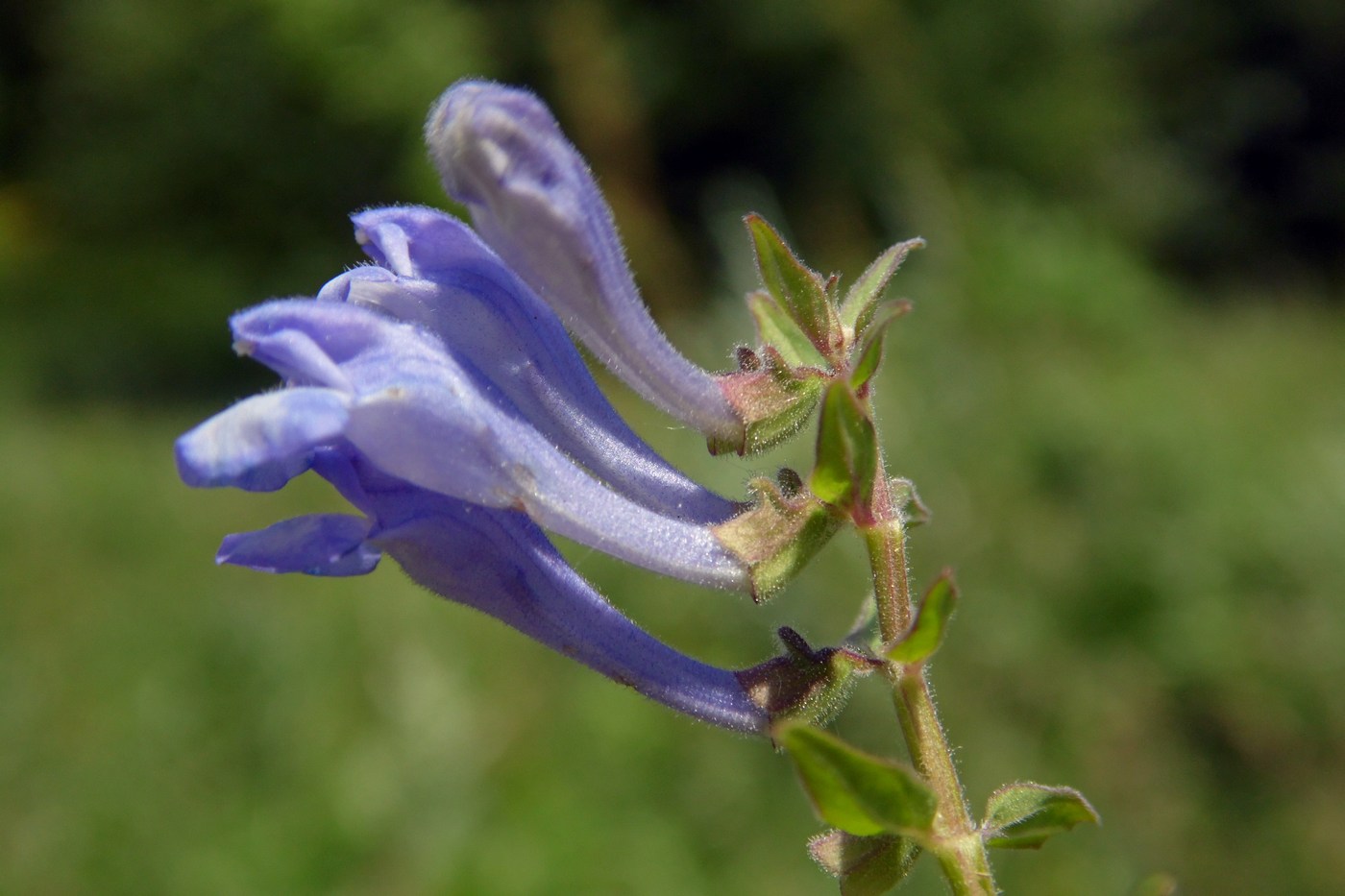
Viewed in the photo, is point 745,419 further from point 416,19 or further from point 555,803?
point 416,19

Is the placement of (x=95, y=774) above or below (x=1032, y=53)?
below

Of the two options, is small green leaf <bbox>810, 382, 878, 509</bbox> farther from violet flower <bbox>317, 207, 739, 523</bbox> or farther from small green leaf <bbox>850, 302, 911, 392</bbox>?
violet flower <bbox>317, 207, 739, 523</bbox>

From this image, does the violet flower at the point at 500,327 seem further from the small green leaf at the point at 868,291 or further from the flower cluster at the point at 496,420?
the small green leaf at the point at 868,291

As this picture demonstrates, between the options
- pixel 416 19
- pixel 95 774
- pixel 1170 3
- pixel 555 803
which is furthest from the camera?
pixel 1170 3

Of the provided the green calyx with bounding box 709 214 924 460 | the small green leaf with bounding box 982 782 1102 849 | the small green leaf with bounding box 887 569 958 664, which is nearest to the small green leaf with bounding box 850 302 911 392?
the green calyx with bounding box 709 214 924 460

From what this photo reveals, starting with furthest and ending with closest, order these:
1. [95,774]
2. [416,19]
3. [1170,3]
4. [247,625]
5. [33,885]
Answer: [1170,3]
[416,19]
[247,625]
[95,774]
[33,885]

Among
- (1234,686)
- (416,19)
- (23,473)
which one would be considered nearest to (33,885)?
(1234,686)

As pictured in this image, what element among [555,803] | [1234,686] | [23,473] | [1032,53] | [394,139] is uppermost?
[394,139]
